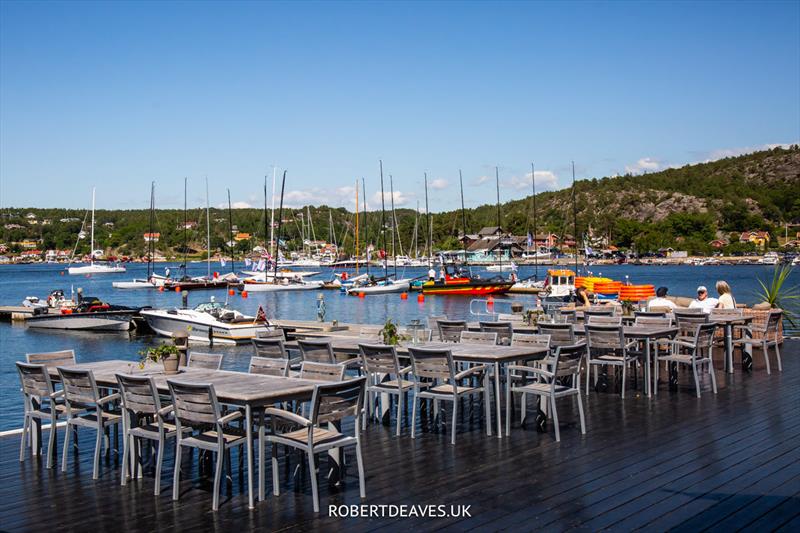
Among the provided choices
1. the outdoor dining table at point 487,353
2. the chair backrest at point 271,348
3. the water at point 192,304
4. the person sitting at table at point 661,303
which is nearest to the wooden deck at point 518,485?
the outdoor dining table at point 487,353

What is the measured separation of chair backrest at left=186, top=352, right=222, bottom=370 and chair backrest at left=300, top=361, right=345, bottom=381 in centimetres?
124

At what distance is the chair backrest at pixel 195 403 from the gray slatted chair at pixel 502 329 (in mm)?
5485

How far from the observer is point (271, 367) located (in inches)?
319

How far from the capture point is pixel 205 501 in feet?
20.5

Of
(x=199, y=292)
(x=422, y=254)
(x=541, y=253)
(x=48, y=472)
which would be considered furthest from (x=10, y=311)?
(x=541, y=253)

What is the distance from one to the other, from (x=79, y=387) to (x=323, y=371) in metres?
2.30

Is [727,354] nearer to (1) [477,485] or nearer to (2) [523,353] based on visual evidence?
(2) [523,353]

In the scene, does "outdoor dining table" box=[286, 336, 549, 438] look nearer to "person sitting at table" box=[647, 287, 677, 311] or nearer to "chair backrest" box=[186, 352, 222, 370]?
"chair backrest" box=[186, 352, 222, 370]

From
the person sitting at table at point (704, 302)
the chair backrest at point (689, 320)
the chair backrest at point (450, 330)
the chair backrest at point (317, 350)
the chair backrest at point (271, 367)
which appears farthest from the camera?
the person sitting at table at point (704, 302)

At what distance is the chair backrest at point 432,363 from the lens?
826 cm

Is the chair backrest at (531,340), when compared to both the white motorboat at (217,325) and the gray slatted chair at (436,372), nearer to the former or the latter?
the gray slatted chair at (436,372)

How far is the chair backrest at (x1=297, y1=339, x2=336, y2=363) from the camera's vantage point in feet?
30.3

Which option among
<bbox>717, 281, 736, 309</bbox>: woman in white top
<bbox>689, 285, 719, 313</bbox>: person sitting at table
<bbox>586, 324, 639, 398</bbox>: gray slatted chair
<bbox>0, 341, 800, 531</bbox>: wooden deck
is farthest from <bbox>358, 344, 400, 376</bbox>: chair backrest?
<bbox>717, 281, 736, 309</bbox>: woman in white top

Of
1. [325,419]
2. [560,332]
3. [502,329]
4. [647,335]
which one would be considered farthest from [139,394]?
[647,335]
